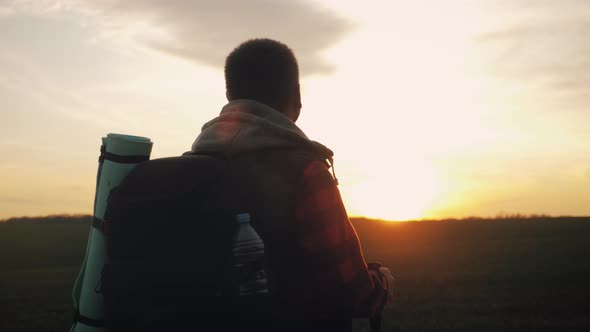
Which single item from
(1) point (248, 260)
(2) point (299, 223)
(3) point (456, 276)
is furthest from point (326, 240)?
(3) point (456, 276)

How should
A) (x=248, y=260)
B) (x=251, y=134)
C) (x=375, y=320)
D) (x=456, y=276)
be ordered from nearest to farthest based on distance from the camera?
(x=248, y=260), (x=251, y=134), (x=375, y=320), (x=456, y=276)

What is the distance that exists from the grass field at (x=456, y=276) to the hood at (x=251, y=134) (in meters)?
8.06

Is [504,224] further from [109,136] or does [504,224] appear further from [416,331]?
[109,136]

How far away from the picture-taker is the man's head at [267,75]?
3500 mm

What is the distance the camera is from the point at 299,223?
3043 millimetres

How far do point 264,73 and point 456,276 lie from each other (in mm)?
17629

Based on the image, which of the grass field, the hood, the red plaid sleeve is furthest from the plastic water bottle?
the grass field

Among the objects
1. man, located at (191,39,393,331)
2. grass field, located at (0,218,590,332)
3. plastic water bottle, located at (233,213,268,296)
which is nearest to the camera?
plastic water bottle, located at (233,213,268,296)

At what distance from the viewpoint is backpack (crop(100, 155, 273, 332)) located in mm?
2986

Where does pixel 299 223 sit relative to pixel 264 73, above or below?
below

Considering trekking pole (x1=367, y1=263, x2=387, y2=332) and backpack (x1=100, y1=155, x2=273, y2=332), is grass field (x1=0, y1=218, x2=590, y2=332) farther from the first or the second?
backpack (x1=100, y1=155, x2=273, y2=332)

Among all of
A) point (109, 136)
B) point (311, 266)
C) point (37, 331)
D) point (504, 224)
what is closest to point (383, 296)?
point (311, 266)

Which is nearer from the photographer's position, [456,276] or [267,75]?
[267,75]

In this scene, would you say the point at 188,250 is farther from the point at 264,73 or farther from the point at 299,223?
the point at 264,73
